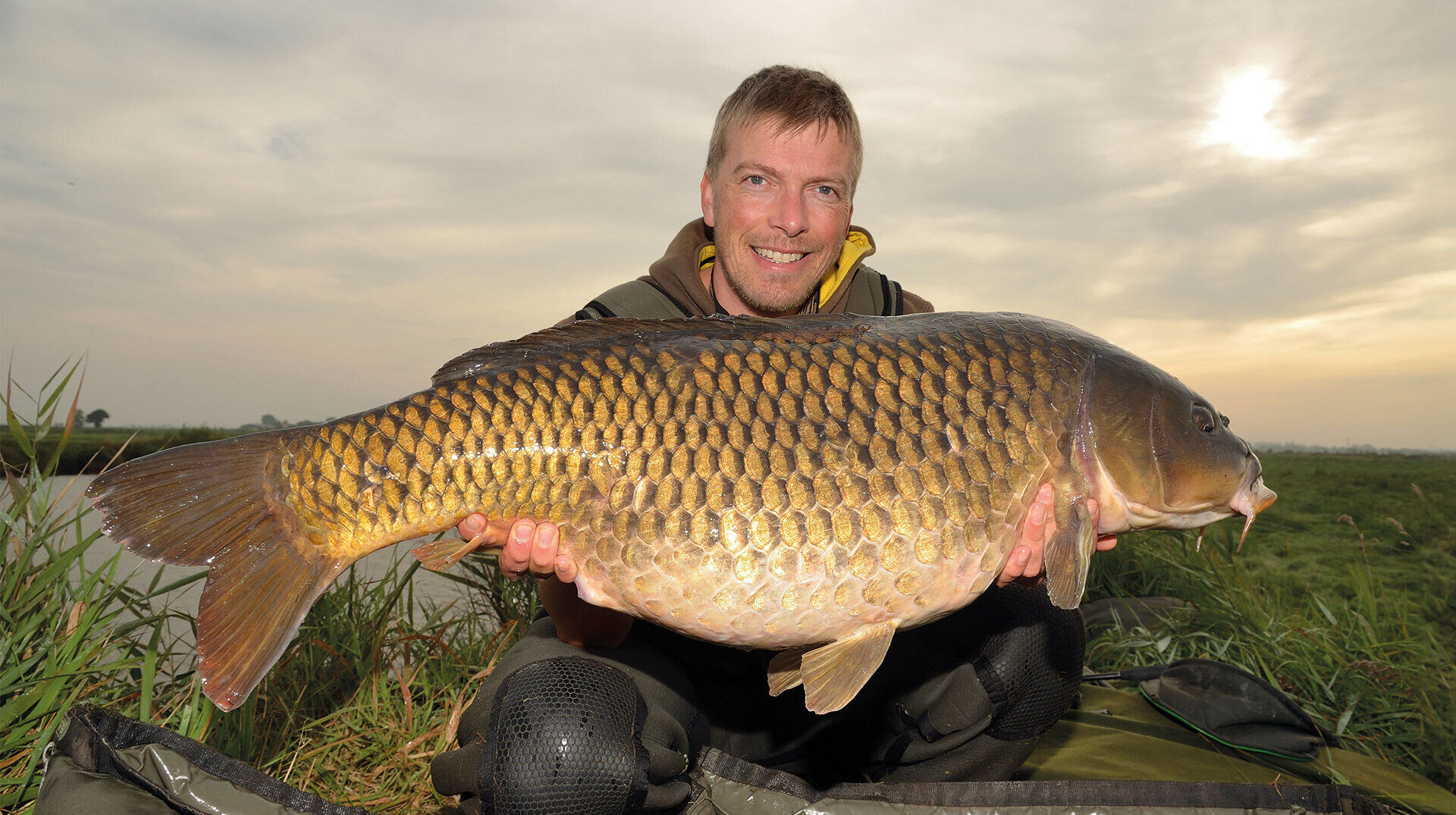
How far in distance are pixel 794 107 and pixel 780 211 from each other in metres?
0.28

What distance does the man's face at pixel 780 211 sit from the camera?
2277 millimetres

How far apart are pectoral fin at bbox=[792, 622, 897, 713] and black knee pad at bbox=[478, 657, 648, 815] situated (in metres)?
0.30

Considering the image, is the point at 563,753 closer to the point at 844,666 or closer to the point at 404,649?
the point at 844,666

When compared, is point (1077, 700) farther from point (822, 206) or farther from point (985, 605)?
point (822, 206)

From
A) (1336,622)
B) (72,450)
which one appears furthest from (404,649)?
(1336,622)

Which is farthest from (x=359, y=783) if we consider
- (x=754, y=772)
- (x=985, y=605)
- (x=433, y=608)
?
(x=985, y=605)

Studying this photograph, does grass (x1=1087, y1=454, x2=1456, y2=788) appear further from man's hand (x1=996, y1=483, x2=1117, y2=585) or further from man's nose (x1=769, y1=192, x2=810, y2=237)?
man's nose (x1=769, y1=192, x2=810, y2=237)

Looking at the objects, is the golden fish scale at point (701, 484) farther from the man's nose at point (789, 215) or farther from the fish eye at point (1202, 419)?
the man's nose at point (789, 215)

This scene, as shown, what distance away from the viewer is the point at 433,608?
284 cm

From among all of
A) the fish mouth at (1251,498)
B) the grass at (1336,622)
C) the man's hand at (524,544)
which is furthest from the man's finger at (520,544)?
the grass at (1336,622)

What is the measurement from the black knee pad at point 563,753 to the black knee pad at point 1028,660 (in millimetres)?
771

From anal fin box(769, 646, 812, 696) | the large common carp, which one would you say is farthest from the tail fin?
anal fin box(769, 646, 812, 696)

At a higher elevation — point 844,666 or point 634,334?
point 634,334

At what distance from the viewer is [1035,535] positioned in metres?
1.50
